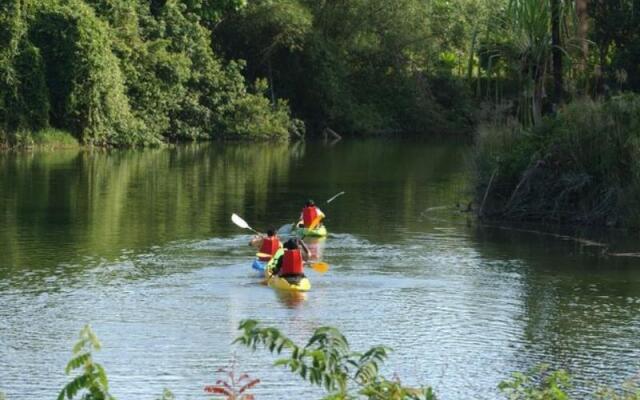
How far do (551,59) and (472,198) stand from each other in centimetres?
438

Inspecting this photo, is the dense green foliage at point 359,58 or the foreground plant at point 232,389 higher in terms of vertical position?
the dense green foliage at point 359,58

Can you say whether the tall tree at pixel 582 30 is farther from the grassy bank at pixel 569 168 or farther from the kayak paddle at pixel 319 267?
the kayak paddle at pixel 319 267

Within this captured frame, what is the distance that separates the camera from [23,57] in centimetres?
5428

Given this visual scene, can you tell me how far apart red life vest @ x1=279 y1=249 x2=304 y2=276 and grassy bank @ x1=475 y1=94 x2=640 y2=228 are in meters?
10.0

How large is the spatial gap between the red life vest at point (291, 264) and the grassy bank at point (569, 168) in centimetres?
1001

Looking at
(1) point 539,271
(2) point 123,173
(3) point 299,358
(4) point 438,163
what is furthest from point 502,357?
(4) point 438,163

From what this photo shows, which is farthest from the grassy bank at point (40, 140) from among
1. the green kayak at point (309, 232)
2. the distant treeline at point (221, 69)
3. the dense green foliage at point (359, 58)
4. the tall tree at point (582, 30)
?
the green kayak at point (309, 232)

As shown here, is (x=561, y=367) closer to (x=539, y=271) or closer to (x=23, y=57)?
(x=539, y=271)

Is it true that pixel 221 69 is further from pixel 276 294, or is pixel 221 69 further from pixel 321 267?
pixel 276 294

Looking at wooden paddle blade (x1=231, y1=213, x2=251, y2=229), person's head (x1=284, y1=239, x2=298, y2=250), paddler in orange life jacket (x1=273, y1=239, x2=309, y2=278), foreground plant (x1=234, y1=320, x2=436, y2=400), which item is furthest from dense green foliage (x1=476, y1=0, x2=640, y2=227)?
foreground plant (x1=234, y1=320, x2=436, y2=400)

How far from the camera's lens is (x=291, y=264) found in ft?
74.3

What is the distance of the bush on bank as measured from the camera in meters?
54.3

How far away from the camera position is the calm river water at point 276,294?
17266 millimetres

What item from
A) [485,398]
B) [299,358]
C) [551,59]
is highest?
[551,59]
